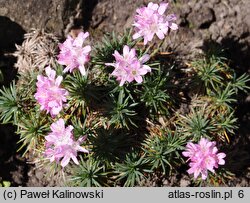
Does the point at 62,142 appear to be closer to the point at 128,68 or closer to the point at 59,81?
the point at 59,81

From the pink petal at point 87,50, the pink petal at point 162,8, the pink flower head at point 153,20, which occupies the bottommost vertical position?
the pink petal at point 87,50

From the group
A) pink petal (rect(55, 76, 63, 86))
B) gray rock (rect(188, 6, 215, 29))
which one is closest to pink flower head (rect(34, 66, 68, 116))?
pink petal (rect(55, 76, 63, 86))

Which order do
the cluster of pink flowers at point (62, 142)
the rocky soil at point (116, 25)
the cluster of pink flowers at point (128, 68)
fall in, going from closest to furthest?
the cluster of pink flowers at point (62, 142), the cluster of pink flowers at point (128, 68), the rocky soil at point (116, 25)

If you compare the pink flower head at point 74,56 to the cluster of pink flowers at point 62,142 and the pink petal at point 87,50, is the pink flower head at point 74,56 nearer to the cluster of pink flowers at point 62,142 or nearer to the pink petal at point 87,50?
the pink petal at point 87,50

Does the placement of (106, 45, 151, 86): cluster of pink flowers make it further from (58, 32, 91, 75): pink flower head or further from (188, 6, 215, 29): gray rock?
(188, 6, 215, 29): gray rock

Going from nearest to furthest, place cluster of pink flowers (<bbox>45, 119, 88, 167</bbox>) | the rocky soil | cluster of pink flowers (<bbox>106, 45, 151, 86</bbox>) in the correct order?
cluster of pink flowers (<bbox>45, 119, 88, 167</bbox>) → cluster of pink flowers (<bbox>106, 45, 151, 86</bbox>) → the rocky soil

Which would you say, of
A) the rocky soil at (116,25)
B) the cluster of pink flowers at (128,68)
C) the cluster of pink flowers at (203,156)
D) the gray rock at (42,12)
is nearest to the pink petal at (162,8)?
the cluster of pink flowers at (128,68)

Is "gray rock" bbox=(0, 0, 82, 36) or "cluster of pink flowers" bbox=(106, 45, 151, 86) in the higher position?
"gray rock" bbox=(0, 0, 82, 36)

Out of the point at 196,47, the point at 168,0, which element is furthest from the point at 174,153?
the point at 168,0

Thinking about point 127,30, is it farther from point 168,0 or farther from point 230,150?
point 230,150

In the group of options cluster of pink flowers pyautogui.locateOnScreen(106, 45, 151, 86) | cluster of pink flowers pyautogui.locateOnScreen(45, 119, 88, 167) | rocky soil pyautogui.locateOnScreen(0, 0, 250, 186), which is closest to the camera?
cluster of pink flowers pyautogui.locateOnScreen(45, 119, 88, 167)
